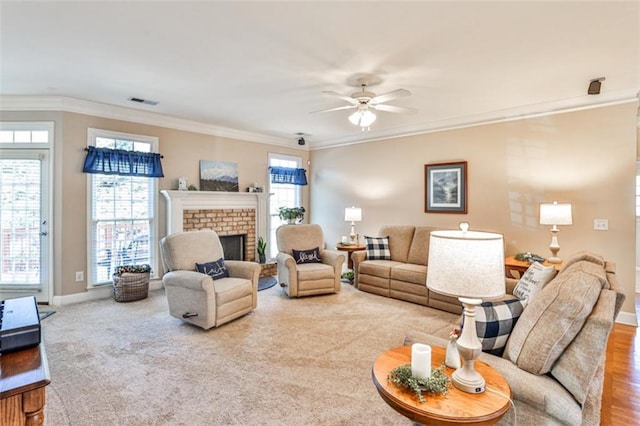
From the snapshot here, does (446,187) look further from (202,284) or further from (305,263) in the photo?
(202,284)

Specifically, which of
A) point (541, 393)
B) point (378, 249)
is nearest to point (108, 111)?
point (378, 249)

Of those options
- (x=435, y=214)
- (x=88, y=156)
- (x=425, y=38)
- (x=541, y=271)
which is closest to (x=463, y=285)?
(x=541, y=271)

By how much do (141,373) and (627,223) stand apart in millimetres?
5232

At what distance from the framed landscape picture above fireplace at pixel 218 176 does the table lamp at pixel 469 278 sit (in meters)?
4.85

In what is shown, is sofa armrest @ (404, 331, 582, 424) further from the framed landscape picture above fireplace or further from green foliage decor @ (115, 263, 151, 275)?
the framed landscape picture above fireplace

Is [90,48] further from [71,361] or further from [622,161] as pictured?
[622,161]

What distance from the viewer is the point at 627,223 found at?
150 inches

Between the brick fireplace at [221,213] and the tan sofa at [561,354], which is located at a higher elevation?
the brick fireplace at [221,213]

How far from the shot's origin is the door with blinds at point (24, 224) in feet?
13.9

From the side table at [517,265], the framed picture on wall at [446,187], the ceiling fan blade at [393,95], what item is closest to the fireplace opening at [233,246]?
the framed picture on wall at [446,187]

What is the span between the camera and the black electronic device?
1.23 meters

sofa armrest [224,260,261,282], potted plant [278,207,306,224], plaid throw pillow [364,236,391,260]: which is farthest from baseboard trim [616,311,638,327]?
potted plant [278,207,306,224]

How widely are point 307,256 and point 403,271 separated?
1438mm

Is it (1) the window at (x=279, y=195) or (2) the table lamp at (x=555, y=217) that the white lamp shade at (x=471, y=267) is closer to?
(2) the table lamp at (x=555, y=217)
